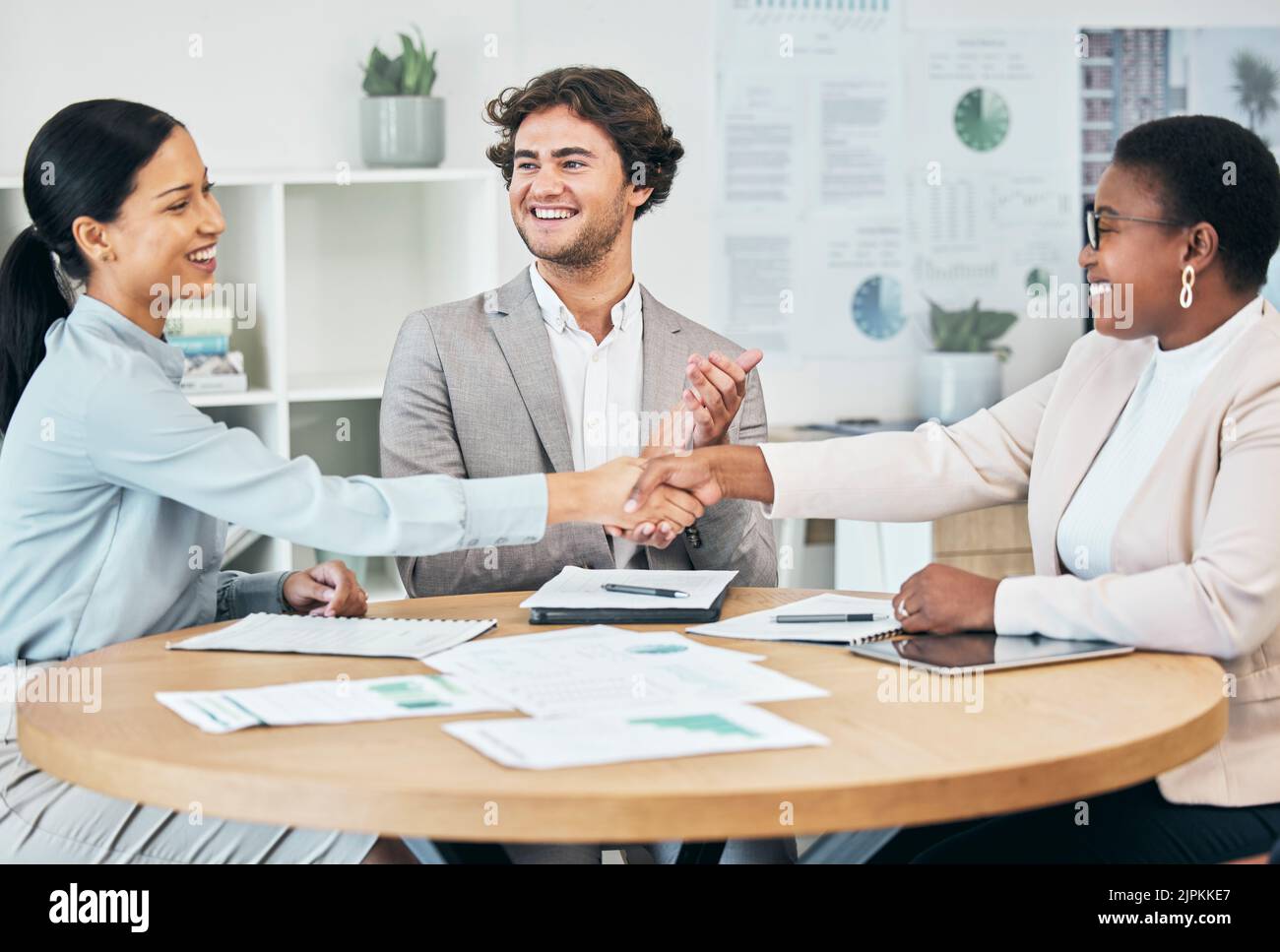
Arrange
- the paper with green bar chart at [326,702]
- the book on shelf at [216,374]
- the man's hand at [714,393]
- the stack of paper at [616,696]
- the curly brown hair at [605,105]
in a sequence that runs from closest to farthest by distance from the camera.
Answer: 1. the stack of paper at [616,696]
2. the paper with green bar chart at [326,702]
3. the man's hand at [714,393]
4. the curly brown hair at [605,105]
5. the book on shelf at [216,374]

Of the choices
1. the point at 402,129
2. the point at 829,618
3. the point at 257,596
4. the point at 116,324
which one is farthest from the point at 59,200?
the point at 402,129

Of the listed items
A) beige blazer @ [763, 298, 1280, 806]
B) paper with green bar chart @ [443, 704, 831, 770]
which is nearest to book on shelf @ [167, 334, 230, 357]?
beige blazer @ [763, 298, 1280, 806]

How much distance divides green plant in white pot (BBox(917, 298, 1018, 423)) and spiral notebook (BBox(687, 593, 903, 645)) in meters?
2.19

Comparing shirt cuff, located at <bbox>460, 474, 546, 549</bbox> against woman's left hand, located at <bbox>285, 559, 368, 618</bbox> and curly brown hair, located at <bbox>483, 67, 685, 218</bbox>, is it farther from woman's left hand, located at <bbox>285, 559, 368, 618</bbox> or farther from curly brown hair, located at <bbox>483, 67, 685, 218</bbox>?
curly brown hair, located at <bbox>483, 67, 685, 218</bbox>

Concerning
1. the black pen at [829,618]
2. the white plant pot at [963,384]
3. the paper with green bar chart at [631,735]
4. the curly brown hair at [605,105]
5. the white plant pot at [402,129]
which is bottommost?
the paper with green bar chart at [631,735]

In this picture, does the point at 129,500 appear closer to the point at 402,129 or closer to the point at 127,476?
the point at 127,476

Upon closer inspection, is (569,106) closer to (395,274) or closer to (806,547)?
(395,274)

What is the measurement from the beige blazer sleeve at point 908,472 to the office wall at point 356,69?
187 cm

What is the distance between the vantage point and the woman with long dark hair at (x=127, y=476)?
1771mm

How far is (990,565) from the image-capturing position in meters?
3.78

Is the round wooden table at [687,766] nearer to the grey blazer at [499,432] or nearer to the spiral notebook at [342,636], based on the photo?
the spiral notebook at [342,636]

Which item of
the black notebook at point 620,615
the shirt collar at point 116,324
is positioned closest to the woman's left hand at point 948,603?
the black notebook at point 620,615

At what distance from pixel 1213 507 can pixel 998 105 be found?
2.83m

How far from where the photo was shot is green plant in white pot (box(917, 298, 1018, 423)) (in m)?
4.07
